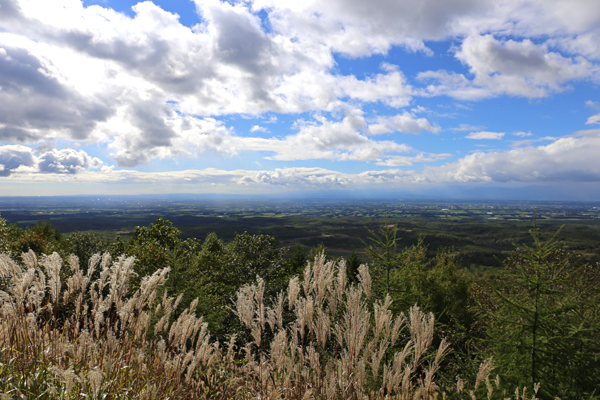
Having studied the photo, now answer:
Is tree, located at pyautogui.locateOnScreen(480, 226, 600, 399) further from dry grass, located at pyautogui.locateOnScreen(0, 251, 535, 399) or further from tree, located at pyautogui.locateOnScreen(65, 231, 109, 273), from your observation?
tree, located at pyautogui.locateOnScreen(65, 231, 109, 273)

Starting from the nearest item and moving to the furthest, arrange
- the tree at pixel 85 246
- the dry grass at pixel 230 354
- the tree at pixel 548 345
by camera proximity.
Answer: the dry grass at pixel 230 354 → the tree at pixel 548 345 → the tree at pixel 85 246

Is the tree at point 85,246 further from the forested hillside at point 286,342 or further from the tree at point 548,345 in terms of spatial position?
the tree at point 548,345

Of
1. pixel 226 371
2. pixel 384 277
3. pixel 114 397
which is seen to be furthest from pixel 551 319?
pixel 114 397

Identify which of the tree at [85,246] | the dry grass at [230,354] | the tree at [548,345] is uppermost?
the dry grass at [230,354]

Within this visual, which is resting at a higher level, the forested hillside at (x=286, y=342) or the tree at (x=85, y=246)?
the forested hillside at (x=286, y=342)

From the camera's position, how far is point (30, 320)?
318 centimetres

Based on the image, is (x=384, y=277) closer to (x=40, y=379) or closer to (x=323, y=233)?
(x=40, y=379)

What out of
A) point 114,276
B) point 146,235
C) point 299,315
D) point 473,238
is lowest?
point 473,238

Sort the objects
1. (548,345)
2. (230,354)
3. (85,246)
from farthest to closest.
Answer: (85,246)
(548,345)
(230,354)

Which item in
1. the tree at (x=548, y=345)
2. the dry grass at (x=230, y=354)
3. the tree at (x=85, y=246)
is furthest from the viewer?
the tree at (x=85, y=246)

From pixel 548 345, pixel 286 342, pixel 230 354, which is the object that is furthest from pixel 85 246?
pixel 548 345

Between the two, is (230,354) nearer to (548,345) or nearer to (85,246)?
(548,345)

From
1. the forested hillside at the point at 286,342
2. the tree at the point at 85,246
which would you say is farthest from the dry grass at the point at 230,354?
the tree at the point at 85,246

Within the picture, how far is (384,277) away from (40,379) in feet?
22.2
